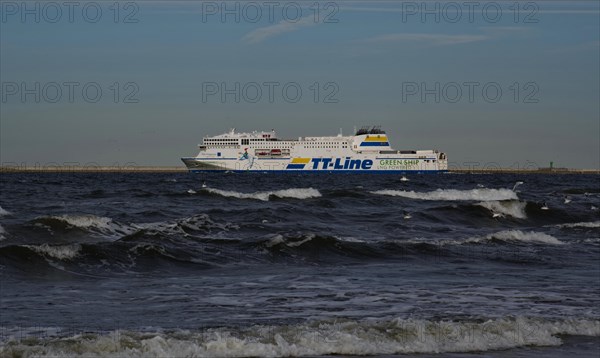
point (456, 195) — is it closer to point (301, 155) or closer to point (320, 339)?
point (320, 339)

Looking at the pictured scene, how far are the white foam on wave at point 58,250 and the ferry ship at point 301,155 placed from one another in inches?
4017

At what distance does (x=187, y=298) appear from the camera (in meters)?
12.7

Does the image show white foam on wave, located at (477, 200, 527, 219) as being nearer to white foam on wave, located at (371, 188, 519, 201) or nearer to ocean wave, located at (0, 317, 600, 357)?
white foam on wave, located at (371, 188, 519, 201)

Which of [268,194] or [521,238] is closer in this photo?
[521,238]

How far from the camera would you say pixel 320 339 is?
9406mm

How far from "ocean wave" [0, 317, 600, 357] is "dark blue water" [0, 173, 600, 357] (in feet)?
0.07

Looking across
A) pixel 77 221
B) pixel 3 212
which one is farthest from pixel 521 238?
pixel 3 212

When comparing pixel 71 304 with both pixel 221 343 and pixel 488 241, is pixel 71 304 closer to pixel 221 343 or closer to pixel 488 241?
pixel 221 343

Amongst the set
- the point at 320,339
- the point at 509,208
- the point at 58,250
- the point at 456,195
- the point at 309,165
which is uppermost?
the point at 309,165

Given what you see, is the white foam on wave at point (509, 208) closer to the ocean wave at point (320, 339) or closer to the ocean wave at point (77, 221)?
the ocean wave at point (77, 221)

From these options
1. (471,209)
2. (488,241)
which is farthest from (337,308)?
(471,209)

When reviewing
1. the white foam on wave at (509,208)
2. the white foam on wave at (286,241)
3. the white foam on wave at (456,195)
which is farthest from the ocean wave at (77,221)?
the white foam on wave at (456,195)

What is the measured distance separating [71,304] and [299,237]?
9.02 meters

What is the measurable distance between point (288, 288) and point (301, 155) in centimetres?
10740
